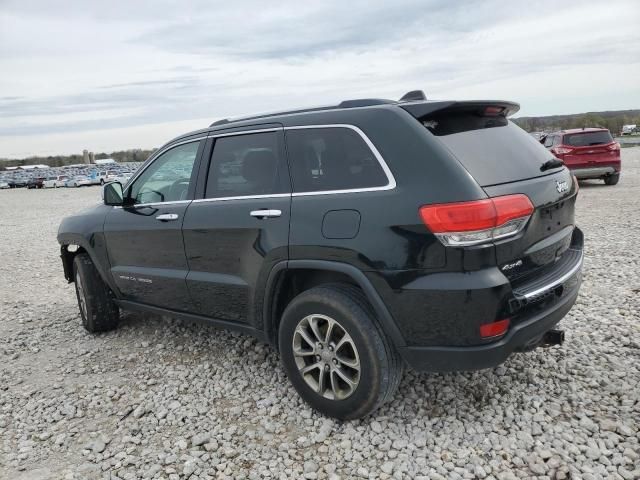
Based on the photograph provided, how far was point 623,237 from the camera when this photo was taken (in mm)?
7555

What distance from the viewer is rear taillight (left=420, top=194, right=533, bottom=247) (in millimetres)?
2539

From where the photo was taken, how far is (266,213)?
3.25m

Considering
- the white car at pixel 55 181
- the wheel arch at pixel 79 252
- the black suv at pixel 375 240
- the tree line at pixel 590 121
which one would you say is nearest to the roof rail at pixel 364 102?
the black suv at pixel 375 240

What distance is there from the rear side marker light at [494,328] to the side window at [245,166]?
1.46m

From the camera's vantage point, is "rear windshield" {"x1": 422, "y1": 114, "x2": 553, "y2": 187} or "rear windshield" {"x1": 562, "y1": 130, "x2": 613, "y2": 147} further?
"rear windshield" {"x1": 562, "y1": 130, "x2": 613, "y2": 147}

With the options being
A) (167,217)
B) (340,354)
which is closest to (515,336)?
(340,354)

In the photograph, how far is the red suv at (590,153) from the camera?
45.4ft

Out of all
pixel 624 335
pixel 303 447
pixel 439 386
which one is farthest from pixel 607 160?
pixel 303 447

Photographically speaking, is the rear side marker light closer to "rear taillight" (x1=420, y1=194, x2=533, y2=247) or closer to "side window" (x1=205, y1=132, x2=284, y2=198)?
"rear taillight" (x1=420, y1=194, x2=533, y2=247)

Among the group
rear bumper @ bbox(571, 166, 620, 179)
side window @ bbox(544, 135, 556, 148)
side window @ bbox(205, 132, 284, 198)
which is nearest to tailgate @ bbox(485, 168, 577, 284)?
side window @ bbox(205, 132, 284, 198)

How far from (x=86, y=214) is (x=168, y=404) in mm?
2228

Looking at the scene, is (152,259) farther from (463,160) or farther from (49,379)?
Result: (463,160)

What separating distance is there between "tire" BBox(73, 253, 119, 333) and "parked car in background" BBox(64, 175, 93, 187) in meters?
44.2

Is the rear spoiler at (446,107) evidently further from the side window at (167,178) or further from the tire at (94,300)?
the tire at (94,300)
